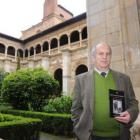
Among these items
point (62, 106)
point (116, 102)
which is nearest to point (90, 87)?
point (116, 102)

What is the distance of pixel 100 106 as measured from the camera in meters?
1.77

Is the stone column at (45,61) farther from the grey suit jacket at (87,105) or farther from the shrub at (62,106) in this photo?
the grey suit jacket at (87,105)

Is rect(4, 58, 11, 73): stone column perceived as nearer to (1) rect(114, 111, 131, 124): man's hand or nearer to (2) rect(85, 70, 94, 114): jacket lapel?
(2) rect(85, 70, 94, 114): jacket lapel

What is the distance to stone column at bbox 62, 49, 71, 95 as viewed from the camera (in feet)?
61.1

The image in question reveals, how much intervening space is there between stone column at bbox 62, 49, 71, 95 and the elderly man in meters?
16.8

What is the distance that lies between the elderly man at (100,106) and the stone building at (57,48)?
16461 millimetres

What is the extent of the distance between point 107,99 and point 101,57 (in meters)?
0.54

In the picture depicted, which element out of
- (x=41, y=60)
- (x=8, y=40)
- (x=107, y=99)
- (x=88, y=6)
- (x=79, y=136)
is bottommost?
(x=79, y=136)

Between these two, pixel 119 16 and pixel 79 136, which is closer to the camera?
pixel 79 136

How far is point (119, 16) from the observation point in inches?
139

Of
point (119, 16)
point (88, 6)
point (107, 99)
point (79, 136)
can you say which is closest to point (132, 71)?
point (119, 16)

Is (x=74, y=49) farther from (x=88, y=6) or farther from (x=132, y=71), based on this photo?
(x=132, y=71)

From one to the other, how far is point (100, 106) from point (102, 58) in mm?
602

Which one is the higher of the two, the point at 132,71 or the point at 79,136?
the point at 132,71
